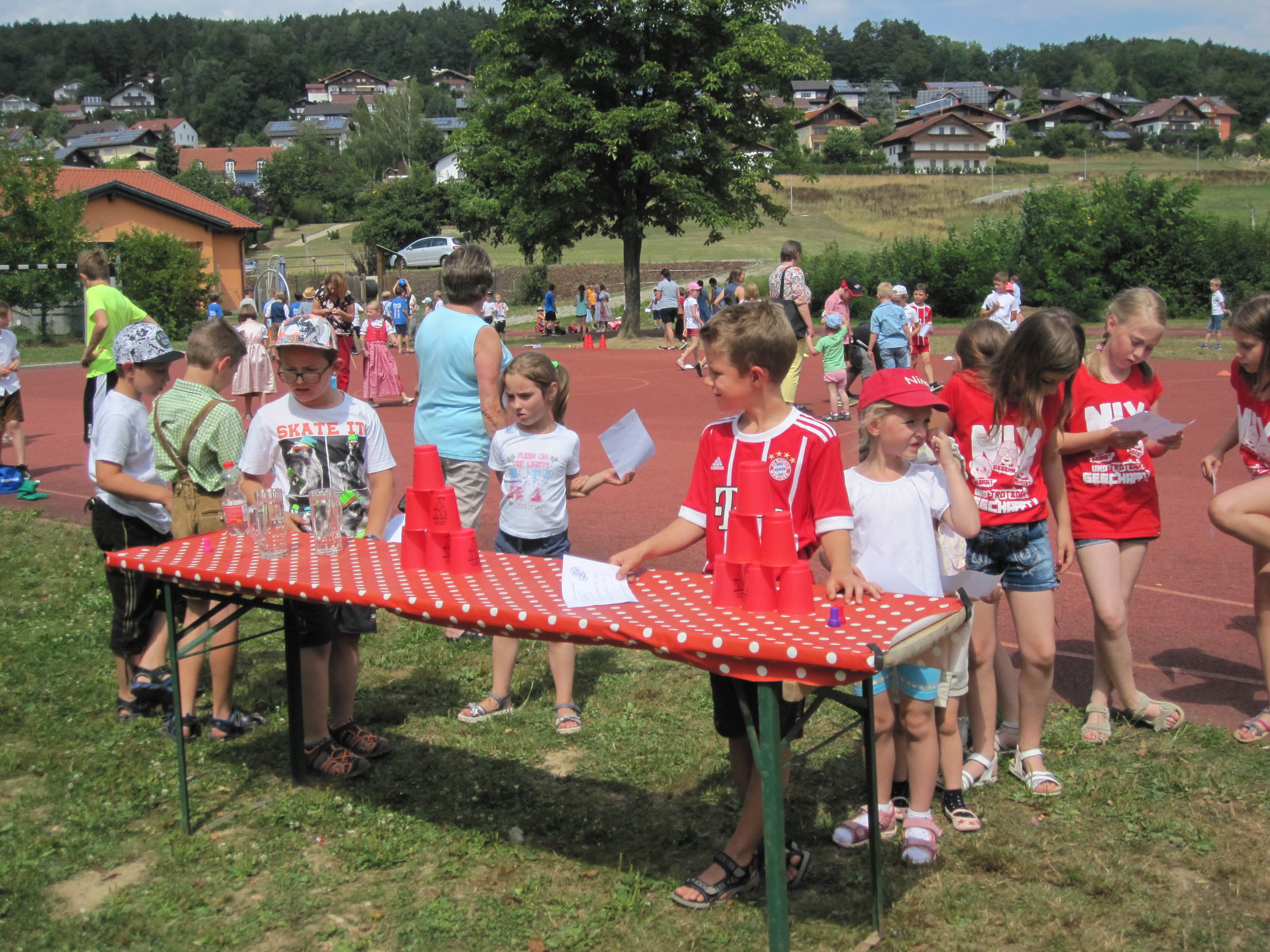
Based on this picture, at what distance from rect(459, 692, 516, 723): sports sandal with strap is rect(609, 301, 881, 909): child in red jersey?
5.99 feet

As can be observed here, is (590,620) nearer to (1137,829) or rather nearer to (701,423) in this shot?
(1137,829)

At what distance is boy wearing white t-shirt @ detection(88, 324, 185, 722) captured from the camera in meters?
4.81

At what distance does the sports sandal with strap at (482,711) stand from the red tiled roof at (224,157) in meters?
132

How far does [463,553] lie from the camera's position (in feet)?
12.1

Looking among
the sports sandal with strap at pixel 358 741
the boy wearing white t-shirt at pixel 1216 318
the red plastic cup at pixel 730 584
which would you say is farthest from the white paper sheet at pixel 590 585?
the boy wearing white t-shirt at pixel 1216 318

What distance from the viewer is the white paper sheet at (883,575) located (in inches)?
138

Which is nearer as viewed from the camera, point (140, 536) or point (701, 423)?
point (140, 536)

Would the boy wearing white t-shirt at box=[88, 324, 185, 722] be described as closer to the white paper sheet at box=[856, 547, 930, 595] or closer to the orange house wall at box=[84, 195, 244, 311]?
the white paper sheet at box=[856, 547, 930, 595]

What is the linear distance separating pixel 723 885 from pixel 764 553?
1221 mm

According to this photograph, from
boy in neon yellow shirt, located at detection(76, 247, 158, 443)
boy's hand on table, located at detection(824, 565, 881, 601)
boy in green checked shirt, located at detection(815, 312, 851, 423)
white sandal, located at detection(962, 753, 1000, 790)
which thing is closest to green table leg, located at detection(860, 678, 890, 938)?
boy's hand on table, located at detection(824, 565, 881, 601)

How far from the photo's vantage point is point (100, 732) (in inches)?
199

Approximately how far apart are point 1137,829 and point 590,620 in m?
2.28

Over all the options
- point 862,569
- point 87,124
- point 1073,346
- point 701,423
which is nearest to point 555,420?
point 862,569

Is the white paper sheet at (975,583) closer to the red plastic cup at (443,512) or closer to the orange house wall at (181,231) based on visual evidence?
the red plastic cup at (443,512)
